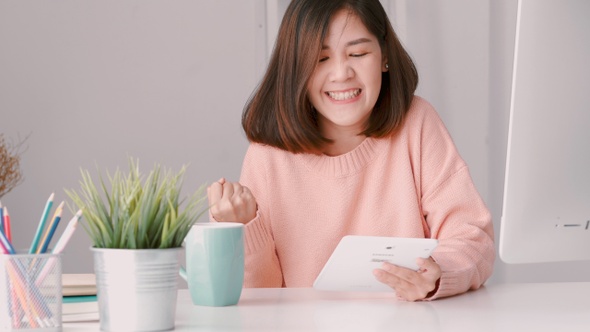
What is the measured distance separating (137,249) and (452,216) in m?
0.79

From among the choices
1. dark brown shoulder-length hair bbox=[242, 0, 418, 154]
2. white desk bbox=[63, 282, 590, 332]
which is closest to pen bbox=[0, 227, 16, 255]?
white desk bbox=[63, 282, 590, 332]

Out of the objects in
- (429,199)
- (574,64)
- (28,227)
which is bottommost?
(28,227)

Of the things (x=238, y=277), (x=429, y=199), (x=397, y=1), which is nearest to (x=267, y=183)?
(x=429, y=199)

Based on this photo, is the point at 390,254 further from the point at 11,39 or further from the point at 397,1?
the point at 11,39

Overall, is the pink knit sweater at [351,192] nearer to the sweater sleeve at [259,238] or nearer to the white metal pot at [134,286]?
the sweater sleeve at [259,238]

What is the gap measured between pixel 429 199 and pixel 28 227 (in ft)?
6.08

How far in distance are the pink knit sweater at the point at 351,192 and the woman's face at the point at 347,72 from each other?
103 millimetres

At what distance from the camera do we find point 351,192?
5.89 feet

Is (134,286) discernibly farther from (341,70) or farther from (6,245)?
(341,70)

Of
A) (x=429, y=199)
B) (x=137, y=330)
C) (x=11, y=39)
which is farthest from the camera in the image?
(x=11, y=39)

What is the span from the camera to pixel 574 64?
3.45 ft

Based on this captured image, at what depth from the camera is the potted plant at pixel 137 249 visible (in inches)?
40.9

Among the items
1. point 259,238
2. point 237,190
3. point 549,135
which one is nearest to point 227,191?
point 237,190

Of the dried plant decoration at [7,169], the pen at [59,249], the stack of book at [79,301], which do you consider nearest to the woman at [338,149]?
the stack of book at [79,301]
